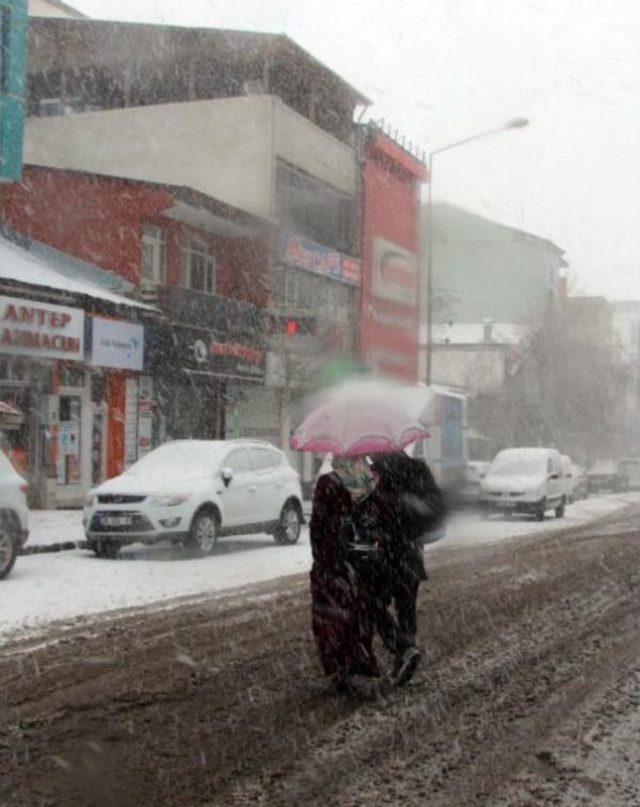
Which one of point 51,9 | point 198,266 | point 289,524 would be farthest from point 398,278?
point 51,9

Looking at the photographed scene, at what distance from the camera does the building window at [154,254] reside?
26.4 metres

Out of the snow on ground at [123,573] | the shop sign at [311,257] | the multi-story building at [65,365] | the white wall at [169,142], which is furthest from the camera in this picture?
the white wall at [169,142]

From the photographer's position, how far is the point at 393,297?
1151cm

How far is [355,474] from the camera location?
659 centimetres

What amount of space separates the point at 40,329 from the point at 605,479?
3292 cm

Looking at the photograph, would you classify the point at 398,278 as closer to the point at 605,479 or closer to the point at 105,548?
the point at 105,548

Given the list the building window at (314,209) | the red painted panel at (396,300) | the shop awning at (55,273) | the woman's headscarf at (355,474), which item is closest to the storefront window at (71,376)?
the shop awning at (55,273)

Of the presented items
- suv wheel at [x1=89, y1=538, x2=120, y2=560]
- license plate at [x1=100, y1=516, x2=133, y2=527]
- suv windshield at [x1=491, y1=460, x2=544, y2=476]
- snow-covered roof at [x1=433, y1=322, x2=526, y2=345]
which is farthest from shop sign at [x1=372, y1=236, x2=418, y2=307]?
snow-covered roof at [x1=433, y1=322, x2=526, y2=345]

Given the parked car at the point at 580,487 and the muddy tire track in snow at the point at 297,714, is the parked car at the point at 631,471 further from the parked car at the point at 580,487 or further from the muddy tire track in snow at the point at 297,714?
the muddy tire track in snow at the point at 297,714

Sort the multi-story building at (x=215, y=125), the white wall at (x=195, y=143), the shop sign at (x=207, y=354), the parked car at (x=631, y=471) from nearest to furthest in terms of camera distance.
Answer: the shop sign at (x=207, y=354)
the multi-story building at (x=215, y=125)
the white wall at (x=195, y=143)
the parked car at (x=631, y=471)

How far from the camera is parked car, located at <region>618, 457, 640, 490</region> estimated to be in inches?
1994

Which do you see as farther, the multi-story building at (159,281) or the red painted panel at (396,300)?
the multi-story building at (159,281)

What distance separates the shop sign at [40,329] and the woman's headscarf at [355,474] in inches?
566

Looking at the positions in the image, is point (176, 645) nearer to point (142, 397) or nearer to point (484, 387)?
point (142, 397)
